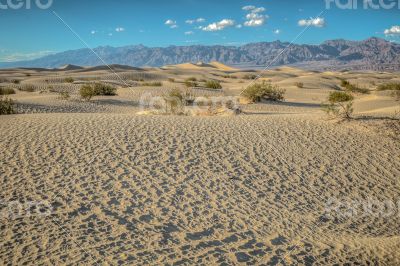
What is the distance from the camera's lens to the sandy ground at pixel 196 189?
476 centimetres

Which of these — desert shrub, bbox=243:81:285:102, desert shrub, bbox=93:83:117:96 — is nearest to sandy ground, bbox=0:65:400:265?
desert shrub, bbox=243:81:285:102

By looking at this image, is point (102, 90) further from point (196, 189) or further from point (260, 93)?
point (196, 189)

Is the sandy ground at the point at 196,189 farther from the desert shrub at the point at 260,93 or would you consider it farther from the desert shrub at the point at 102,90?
the desert shrub at the point at 102,90

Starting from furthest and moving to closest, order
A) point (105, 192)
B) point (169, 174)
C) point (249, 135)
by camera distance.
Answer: point (249, 135) < point (169, 174) < point (105, 192)

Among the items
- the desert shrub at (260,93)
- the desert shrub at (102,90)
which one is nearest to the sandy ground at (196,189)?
the desert shrub at (260,93)

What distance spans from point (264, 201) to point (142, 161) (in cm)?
268

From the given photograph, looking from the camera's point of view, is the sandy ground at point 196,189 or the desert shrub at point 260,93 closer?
the sandy ground at point 196,189

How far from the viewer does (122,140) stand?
28.5ft

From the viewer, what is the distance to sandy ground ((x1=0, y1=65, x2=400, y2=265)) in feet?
15.6

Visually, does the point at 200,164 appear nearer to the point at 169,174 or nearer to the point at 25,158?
the point at 169,174

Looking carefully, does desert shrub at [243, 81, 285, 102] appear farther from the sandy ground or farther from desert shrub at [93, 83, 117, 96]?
the sandy ground

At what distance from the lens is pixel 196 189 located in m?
6.50

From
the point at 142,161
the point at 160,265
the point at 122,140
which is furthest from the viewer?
Result: the point at 122,140

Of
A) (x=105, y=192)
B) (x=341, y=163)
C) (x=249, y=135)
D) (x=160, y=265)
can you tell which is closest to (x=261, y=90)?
(x=249, y=135)
